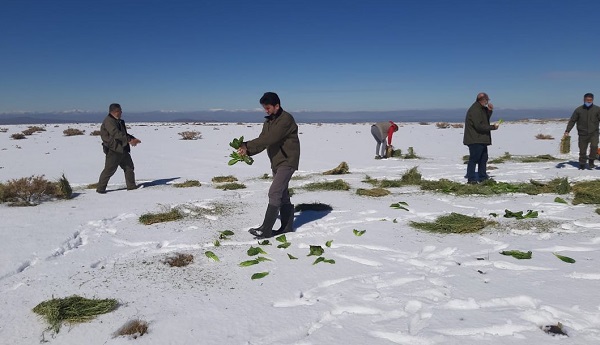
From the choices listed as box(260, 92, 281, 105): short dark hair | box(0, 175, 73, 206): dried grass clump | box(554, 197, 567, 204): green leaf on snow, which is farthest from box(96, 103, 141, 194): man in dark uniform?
box(554, 197, 567, 204): green leaf on snow

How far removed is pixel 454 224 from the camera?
5.67 meters

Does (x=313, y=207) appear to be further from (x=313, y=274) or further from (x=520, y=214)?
(x=520, y=214)

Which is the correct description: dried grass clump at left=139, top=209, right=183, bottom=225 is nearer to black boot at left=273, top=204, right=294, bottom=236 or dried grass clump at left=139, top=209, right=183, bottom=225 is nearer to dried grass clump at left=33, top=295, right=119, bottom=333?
black boot at left=273, top=204, right=294, bottom=236

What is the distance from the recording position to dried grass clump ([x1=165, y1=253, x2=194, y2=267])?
4531mm

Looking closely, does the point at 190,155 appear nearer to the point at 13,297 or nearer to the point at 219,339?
the point at 13,297

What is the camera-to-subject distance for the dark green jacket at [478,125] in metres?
8.98

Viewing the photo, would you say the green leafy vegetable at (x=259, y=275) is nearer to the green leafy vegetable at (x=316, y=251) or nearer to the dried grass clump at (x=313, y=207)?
the green leafy vegetable at (x=316, y=251)

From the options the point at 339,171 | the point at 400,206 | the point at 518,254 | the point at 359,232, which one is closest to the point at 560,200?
the point at 400,206

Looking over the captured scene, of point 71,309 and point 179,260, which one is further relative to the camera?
point 179,260

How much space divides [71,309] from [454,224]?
4.83m

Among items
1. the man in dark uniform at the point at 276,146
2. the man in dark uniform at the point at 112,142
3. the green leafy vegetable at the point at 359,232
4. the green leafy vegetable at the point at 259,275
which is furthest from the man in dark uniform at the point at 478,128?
the man in dark uniform at the point at 112,142

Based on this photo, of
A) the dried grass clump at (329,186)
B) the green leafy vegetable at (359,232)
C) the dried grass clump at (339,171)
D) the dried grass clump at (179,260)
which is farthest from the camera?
the dried grass clump at (339,171)

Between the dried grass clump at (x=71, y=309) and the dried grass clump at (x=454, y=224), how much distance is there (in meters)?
4.20

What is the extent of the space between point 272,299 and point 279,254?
1200 mm
